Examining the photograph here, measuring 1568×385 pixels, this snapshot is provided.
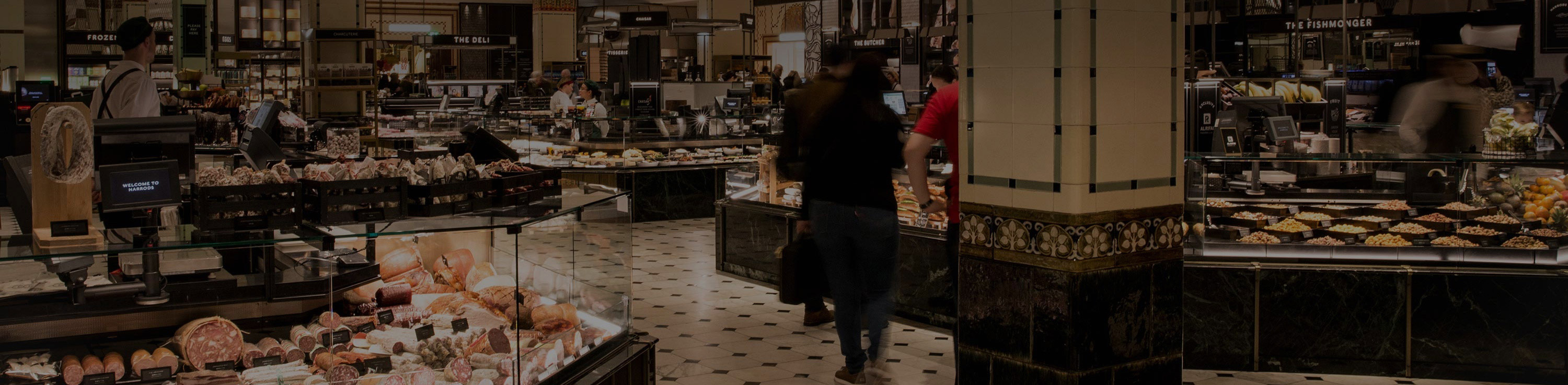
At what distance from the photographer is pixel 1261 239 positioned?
208 inches

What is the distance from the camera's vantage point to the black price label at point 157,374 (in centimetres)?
312

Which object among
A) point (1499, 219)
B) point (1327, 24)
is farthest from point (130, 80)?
point (1327, 24)

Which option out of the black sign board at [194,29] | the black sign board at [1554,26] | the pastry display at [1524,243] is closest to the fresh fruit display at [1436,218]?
the pastry display at [1524,243]

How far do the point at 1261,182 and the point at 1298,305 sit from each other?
78 centimetres

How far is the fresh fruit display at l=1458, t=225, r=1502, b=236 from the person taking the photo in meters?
5.11

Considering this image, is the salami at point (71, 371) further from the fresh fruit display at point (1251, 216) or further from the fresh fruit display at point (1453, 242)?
the fresh fruit display at point (1453, 242)

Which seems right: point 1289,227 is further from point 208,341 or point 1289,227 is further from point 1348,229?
point 208,341

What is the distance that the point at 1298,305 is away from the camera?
5.12m

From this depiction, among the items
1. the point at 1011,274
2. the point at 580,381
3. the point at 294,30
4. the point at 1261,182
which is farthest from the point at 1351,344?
the point at 294,30

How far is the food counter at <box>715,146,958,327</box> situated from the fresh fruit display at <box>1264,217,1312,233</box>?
1.51 metres

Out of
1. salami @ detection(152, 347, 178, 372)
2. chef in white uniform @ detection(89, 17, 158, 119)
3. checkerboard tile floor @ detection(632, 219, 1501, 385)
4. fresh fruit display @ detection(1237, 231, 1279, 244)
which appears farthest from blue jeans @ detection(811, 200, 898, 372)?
chef in white uniform @ detection(89, 17, 158, 119)

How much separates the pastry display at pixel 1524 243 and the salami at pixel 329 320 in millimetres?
4781

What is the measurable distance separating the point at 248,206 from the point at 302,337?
51cm

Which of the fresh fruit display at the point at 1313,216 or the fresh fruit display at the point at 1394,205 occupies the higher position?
the fresh fruit display at the point at 1394,205
